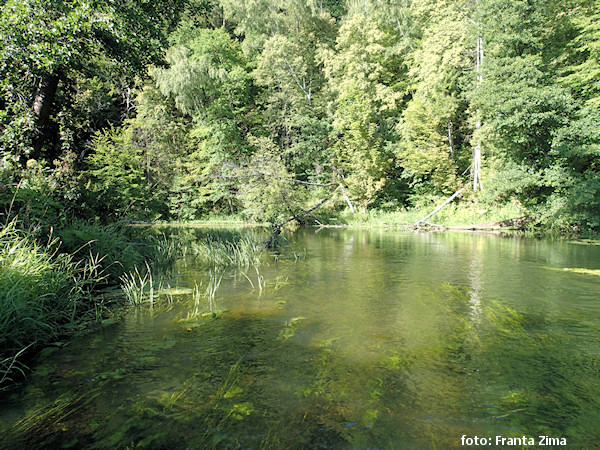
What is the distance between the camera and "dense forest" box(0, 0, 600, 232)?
7961mm

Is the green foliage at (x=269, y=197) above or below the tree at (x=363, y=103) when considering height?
below

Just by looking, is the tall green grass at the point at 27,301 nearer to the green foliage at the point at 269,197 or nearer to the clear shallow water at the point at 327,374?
the clear shallow water at the point at 327,374

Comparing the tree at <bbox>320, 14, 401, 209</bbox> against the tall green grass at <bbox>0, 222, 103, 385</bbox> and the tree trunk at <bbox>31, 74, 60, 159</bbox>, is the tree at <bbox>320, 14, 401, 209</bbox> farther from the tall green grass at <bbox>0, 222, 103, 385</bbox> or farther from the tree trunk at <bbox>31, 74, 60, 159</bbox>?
A: the tall green grass at <bbox>0, 222, 103, 385</bbox>

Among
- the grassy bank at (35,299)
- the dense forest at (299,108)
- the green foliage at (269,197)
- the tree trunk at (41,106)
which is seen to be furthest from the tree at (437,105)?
the grassy bank at (35,299)

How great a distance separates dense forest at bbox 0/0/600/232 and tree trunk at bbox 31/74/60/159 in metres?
0.04

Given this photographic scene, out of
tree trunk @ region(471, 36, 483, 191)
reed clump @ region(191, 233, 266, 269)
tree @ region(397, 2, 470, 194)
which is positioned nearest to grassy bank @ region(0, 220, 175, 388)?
reed clump @ region(191, 233, 266, 269)

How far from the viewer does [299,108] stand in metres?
27.5

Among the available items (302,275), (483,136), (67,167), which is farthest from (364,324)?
(483,136)

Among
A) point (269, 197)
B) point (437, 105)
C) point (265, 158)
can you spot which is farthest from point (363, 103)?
point (269, 197)

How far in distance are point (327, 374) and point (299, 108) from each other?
85.4ft

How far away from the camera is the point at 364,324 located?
14.7 feet

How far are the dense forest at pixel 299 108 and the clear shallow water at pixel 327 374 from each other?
10.1 ft

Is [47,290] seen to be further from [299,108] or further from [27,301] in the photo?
[299,108]

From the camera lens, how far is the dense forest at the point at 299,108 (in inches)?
313
